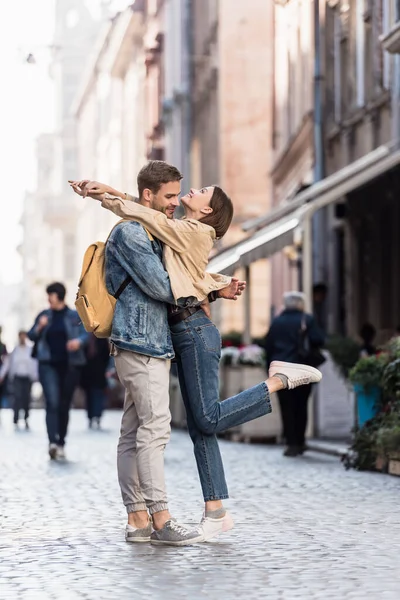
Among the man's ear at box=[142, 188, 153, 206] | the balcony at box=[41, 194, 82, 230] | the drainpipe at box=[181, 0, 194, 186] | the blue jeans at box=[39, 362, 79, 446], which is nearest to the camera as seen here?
the man's ear at box=[142, 188, 153, 206]

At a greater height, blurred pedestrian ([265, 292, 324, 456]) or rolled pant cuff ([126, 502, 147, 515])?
blurred pedestrian ([265, 292, 324, 456])

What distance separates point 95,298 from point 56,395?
885cm

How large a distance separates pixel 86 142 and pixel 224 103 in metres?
56.7

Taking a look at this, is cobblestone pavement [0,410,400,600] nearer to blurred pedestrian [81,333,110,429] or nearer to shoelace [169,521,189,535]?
shoelace [169,521,189,535]

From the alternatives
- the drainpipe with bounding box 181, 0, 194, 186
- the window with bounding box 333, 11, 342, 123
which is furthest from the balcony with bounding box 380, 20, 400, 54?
the drainpipe with bounding box 181, 0, 194, 186

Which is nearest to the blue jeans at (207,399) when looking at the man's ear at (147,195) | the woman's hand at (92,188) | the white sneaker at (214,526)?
the white sneaker at (214,526)

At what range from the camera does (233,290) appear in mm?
8672

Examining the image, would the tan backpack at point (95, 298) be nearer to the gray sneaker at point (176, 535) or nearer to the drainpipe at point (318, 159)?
the gray sneaker at point (176, 535)

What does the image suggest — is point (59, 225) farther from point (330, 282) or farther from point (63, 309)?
point (63, 309)

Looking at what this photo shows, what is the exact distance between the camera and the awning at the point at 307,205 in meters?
20.8

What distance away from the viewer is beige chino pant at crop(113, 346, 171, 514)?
8.61 meters

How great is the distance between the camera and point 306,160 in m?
31.9

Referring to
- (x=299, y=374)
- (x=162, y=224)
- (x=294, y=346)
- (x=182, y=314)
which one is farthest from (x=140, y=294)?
(x=294, y=346)

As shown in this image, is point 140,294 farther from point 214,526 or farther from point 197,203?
point 214,526
